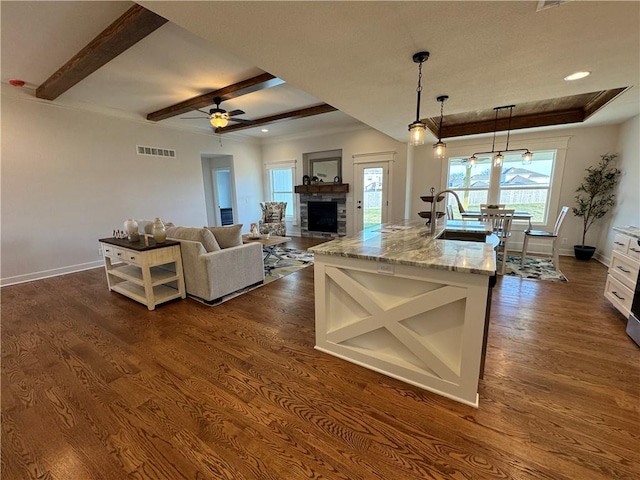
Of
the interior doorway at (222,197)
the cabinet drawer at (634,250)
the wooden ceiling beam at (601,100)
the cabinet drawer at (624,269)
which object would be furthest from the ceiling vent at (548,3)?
the interior doorway at (222,197)

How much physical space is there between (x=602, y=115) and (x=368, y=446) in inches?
222

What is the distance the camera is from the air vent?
5.04m

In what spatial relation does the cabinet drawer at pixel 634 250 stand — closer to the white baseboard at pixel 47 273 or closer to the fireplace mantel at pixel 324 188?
the fireplace mantel at pixel 324 188

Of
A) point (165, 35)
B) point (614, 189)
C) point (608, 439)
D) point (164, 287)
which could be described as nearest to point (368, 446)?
point (608, 439)

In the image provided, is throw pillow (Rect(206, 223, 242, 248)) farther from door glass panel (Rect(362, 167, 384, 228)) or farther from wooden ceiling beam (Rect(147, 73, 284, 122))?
door glass panel (Rect(362, 167, 384, 228))

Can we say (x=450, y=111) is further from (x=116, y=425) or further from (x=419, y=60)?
(x=116, y=425)

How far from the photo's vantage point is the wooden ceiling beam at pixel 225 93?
3323mm

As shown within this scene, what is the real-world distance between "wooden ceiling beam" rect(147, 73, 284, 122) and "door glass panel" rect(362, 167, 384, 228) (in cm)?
327

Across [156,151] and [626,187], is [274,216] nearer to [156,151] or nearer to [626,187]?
[156,151]

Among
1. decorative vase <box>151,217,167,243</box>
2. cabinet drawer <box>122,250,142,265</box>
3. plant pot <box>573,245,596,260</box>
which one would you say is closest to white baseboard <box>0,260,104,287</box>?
cabinet drawer <box>122,250,142,265</box>

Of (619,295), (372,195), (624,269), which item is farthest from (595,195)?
(372,195)

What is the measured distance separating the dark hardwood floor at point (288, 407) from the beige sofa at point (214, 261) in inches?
21.0

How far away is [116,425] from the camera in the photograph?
1.49 m

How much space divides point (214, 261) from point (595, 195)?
6398 mm
